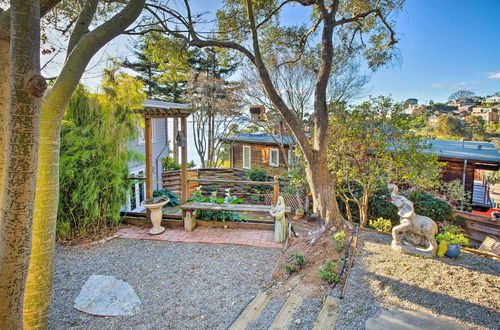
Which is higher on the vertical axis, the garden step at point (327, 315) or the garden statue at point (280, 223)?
the garden statue at point (280, 223)

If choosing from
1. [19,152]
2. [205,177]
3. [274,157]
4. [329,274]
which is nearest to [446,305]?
[329,274]

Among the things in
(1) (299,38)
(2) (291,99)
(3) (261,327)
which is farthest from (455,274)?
(2) (291,99)

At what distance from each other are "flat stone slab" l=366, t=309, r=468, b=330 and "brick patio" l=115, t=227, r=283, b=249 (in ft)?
8.57

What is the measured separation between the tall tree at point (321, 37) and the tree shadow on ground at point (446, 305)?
199cm

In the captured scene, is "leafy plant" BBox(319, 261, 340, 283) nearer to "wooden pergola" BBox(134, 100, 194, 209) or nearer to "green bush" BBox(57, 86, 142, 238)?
"wooden pergola" BBox(134, 100, 194, 209)

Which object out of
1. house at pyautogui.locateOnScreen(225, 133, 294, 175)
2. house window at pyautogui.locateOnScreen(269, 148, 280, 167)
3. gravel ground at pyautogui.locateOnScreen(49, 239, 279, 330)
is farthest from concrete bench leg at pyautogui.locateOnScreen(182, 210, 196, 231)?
house window at pyautogui.locateOnScreen(269, 148, 280, 167)

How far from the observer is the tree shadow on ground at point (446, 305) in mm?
2717

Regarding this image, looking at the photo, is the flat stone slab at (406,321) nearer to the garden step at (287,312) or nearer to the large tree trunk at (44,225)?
the garden step at (287,312)

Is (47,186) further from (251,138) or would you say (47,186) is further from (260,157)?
(251,138)

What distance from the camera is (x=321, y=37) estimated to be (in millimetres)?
5609

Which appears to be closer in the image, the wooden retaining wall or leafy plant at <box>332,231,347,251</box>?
leafy plant at <box>332,231,347,251</box>

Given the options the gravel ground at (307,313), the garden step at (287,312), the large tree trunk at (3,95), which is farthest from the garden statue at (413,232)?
the large tree trunk at (3,95)

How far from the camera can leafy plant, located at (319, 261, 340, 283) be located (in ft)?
12.0

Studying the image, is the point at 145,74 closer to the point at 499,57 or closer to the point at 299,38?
the point at 299,38
